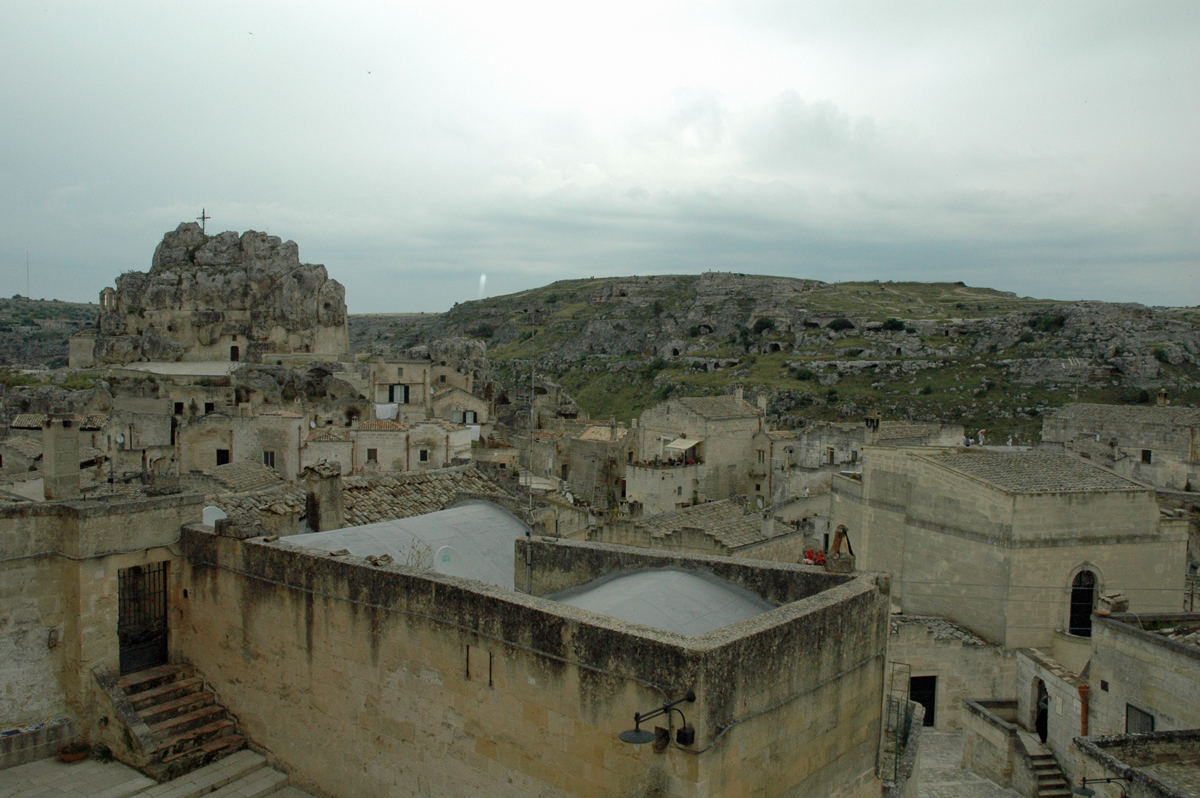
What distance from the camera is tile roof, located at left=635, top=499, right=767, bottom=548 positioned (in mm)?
20219

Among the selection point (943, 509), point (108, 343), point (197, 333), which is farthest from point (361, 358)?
point (943, 509)

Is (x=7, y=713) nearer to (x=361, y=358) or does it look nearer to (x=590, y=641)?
(x=590, y=641)

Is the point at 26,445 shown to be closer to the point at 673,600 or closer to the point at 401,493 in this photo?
the point at 401,493

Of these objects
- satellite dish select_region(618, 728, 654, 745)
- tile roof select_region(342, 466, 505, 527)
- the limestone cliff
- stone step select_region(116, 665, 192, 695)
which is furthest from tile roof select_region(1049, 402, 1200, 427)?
the limestone cliff

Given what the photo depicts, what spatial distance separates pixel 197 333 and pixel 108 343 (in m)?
6.21

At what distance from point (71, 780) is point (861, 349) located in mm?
77944

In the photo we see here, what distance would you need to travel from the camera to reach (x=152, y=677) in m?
11.1

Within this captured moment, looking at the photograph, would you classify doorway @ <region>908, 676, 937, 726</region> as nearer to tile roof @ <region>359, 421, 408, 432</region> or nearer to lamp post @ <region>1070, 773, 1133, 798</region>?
lamp post @ <region>1070, 773, 1133, 798</region>

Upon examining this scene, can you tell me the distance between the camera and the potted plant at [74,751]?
34.0ft

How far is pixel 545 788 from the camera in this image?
746 centimetres

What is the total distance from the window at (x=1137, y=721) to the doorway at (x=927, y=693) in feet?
15.1

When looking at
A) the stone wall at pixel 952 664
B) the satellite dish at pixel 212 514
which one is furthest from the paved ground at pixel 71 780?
the stone wall at pixel 952 664

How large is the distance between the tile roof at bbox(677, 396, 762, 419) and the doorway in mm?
23653

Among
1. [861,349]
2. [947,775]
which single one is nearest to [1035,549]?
[947,775]
